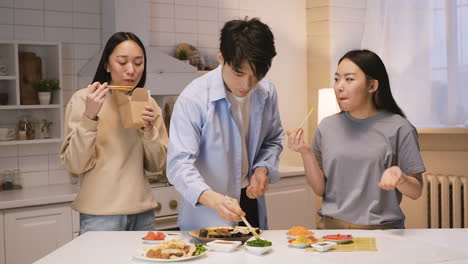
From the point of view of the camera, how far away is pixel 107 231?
2725mm

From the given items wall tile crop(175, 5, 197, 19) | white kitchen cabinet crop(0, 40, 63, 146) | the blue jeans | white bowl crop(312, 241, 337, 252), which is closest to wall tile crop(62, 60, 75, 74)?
white kitchen cabinet crop(0, 40, 63, 146)

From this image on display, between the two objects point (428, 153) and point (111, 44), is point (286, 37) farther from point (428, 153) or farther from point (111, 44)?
point (111, 44)

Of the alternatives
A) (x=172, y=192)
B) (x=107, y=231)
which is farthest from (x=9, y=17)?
(x=107, y=231)

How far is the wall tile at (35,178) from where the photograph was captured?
4465mm

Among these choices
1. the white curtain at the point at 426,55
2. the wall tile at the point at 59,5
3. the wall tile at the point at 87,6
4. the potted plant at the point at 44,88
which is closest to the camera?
the potted plant at the point at 44,88

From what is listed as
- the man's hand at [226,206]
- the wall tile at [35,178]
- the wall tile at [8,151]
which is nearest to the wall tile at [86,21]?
the wall tile at [8,151]

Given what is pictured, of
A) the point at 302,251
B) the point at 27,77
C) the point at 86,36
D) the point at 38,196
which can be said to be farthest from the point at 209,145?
the point at 86,36

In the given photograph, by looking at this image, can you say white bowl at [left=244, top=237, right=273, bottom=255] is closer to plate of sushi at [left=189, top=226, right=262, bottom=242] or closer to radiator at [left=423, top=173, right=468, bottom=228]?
plate of sushi at [left=189, top=226, right=262, bottom=242]

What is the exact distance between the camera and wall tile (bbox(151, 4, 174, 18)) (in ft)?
16.4

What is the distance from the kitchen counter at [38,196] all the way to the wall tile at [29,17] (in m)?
1.19

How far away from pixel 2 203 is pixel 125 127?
1.41 m

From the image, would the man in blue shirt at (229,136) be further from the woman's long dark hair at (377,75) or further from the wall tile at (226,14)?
the wall tile at (226,14)

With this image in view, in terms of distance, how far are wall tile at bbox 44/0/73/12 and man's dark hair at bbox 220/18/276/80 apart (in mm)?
2559

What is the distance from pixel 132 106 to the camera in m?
2.80
